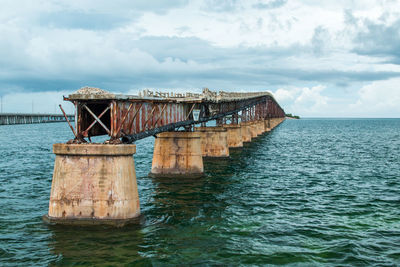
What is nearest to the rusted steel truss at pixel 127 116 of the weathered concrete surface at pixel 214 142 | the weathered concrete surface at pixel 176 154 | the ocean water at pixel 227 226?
the weathered concrete surface at pixel 176 154

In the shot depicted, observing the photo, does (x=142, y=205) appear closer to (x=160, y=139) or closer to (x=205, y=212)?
(x=205, y=212)

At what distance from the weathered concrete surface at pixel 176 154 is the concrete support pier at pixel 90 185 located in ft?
62.2

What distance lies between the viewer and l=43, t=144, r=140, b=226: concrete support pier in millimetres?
20984

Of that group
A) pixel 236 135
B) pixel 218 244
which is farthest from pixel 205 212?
pixel 236 135

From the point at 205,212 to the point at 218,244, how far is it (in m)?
6.69

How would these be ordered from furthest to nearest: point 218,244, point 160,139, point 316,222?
point 160,139, point 316,222, point 218,244

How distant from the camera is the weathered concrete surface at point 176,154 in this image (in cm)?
4034

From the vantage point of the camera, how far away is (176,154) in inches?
1597

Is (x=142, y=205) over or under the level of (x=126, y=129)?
under

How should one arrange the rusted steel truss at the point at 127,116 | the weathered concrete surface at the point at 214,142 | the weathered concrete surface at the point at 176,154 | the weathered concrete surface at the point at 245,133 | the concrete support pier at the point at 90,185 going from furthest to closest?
the weathered concrete surface at the point at 245,133, the weathered concrete surface at the point at 214,142, the weathered concrete surface at the point at 176,154, the rusted steel truss at the point at 127,116, the concrete support pier at the point at 90,185

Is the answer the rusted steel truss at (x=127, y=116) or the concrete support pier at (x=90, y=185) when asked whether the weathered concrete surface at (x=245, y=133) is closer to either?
the rusted steel truss at (x=127, y=116)

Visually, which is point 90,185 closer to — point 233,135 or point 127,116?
point 127,116

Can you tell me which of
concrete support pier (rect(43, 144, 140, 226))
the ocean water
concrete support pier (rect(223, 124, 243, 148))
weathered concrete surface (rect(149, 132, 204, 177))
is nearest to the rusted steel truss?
concrete support pier (rect(43, 144, 140, 226))

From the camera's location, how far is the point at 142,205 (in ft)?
92.9
